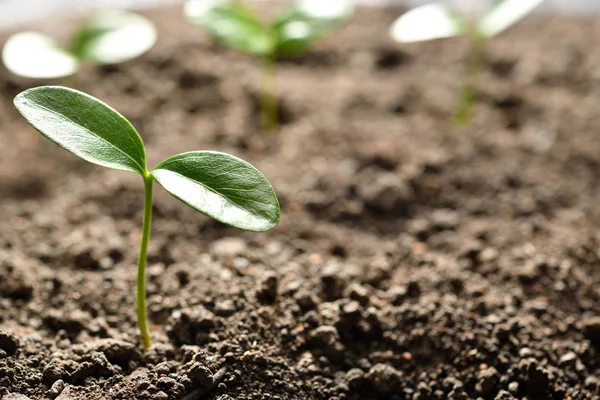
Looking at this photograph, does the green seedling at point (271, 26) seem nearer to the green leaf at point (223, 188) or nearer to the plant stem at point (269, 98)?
the plant stem at point (269, 98)

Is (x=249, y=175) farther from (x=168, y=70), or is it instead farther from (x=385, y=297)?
(x=168, y=70)

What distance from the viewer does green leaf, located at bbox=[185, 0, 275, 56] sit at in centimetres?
155

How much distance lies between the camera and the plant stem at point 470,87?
1.71 meters

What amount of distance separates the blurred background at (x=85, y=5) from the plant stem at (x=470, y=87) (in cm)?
47

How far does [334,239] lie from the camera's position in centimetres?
137

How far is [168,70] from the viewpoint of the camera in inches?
74.6

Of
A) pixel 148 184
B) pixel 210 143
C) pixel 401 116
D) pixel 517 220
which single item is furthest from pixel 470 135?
pixel 148 184

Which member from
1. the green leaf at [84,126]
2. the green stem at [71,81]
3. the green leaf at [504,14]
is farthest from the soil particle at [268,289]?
the green stem at [71,81]

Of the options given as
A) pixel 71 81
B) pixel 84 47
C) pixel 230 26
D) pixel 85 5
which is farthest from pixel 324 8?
pixel 85 5

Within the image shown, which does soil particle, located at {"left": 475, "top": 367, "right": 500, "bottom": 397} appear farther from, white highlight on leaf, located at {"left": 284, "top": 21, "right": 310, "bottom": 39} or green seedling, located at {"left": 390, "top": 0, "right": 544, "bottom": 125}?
white highlight on leaf, located at {"left": 284, "top": 21, "right": 310, "bottom": 39}

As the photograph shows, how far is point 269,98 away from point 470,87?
20.6 inches

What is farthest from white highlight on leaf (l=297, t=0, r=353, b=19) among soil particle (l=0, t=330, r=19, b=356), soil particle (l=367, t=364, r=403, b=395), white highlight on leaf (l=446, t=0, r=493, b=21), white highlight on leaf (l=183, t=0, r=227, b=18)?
soil particle (l=0, t=330, r=19, b=356)

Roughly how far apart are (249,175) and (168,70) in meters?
1.09

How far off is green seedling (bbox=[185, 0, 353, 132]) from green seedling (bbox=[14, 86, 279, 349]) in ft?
2.24
